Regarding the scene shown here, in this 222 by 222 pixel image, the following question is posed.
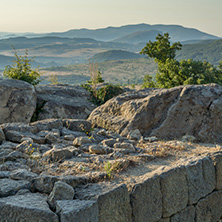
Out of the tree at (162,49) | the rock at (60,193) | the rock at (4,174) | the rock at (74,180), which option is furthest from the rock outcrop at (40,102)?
the tree at (162,49)

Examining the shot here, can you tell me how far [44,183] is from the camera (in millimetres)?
4305

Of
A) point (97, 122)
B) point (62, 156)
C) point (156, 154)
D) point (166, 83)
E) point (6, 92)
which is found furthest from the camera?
point (166, 83)

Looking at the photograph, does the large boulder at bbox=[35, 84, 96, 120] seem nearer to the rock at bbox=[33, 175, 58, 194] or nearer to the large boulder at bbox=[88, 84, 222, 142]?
the large boulder at bbox=[88, 84, 222, 142]

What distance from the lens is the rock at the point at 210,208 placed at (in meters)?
5.66

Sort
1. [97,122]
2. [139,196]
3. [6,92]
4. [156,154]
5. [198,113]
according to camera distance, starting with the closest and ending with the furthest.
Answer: [139,196] < [156,154] < [198,113] < [97,122] < [6,92]

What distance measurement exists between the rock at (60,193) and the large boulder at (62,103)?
673cm

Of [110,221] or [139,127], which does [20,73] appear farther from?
[110,221]

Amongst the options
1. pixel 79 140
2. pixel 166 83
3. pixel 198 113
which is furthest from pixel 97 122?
pixel 166 83

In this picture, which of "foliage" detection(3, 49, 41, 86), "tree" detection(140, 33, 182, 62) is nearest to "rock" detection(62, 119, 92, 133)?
"foliage" detection(3, 49, 41, 86)

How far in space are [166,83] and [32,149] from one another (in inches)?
726

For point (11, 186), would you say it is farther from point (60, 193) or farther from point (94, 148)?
point (94, 148)

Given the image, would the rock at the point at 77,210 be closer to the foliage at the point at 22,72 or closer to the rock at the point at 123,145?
the rock at the point at 123,145

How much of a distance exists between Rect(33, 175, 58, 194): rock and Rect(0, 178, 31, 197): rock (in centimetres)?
11

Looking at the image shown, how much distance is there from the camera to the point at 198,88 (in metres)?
7.88
